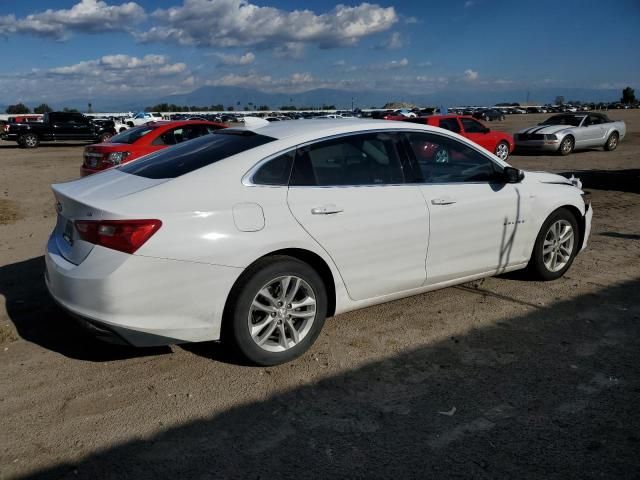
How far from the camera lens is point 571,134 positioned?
1823 cm

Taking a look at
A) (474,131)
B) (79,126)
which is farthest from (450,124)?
(79,126)

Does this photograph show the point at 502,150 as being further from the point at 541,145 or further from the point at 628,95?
the point at 628,95

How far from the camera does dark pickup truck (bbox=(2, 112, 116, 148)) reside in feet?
85.0

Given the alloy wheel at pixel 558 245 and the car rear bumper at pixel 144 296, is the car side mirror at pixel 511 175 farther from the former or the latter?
the car rear bumper at pixel 144 296

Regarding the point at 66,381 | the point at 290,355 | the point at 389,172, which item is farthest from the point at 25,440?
the point at 389,172

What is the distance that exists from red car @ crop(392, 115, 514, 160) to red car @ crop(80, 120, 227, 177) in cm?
667

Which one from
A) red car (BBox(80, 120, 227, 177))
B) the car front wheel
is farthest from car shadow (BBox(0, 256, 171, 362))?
the car front wheel

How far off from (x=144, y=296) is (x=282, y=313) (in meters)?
0.92

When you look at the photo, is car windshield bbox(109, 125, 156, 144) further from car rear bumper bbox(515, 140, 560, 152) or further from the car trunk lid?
car rear bumper bbox(515, 140, 560, 152)

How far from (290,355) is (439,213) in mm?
1603

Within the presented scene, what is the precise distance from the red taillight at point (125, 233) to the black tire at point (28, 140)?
26.5m

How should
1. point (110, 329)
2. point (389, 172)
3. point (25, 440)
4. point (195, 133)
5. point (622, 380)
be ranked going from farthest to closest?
point (195, 133)
point (389, 172)
point (622, 380)
point (110, 329)
point (25, 440)

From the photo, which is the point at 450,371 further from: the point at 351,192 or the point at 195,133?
the point at 195,133

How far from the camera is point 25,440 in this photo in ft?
9.53
